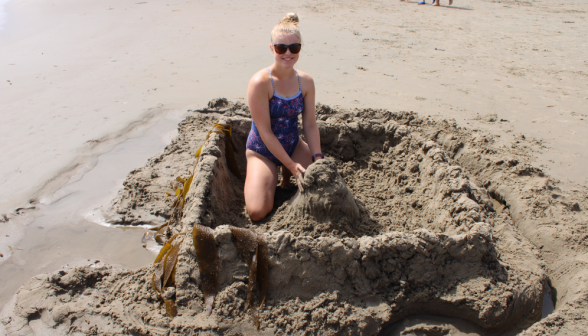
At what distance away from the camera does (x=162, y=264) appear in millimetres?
2396

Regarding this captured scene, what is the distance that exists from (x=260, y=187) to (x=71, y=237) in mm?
1550

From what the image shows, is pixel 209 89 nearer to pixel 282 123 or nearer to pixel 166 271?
pixel 282 123

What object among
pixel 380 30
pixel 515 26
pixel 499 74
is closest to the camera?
pixel 499 74

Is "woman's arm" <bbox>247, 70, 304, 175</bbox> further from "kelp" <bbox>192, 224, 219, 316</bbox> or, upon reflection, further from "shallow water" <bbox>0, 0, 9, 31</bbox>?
"shallow water" <bbox>0, 0, 9, 31</bbox>

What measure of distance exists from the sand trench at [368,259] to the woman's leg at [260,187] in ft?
0.31

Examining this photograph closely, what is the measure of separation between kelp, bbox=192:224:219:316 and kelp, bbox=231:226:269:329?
0.13 meters

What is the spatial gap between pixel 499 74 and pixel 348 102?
292 centimetres

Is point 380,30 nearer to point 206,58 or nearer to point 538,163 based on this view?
point 206,58

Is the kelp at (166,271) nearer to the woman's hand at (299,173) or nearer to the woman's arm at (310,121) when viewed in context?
the woman's hand at (299,173)

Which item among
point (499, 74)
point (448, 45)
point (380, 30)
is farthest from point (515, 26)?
point (499, 74)

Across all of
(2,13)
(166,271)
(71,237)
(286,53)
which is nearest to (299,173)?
(286,53)

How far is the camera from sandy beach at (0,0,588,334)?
3080mm

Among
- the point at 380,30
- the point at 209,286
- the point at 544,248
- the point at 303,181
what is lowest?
the point at 544,248

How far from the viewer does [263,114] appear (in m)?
2.91
